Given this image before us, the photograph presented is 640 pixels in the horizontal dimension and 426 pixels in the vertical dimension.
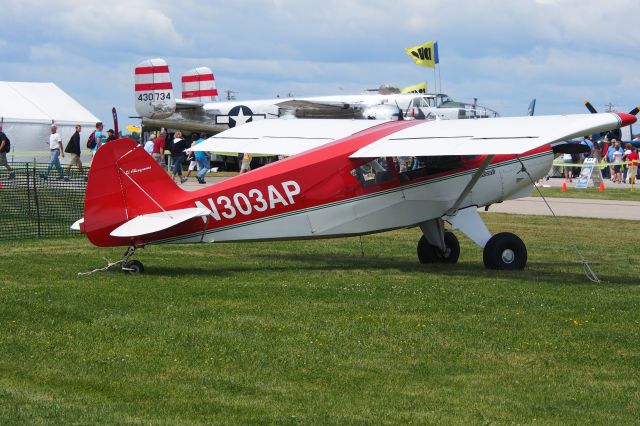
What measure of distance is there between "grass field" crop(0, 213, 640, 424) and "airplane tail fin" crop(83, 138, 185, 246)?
64 cm

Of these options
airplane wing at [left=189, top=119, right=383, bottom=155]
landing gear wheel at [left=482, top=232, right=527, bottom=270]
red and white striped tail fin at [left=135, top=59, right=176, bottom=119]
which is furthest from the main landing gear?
red and white striped tail fin at [left=135, top=59, right=176, bottom=119]

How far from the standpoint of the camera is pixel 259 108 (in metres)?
49.9

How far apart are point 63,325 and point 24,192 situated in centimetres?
1249

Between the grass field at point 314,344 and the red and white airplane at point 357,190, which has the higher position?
the red and white airplane at point 357,190

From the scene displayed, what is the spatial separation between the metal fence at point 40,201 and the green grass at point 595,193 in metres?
14.7

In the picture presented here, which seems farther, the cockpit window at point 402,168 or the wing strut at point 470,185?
the cockpit window at point 402,168

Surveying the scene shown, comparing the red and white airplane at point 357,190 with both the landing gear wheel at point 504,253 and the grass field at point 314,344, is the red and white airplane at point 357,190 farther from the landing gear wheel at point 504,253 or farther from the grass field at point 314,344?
the grass field at point 314,344

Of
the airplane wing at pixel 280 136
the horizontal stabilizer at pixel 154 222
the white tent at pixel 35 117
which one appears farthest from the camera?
the white tent at pixel 35 117

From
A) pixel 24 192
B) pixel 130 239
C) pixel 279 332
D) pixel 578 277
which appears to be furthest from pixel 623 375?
pixel 24 192

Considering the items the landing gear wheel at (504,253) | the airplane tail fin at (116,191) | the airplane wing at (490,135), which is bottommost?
the landing gear wheel at (504,253)

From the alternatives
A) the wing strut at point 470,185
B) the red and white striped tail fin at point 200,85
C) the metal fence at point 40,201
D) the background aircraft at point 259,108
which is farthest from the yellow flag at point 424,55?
the wing strut at point 470,185

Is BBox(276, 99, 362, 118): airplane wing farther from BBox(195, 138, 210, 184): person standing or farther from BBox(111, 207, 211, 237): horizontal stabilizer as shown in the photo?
BBox(111, 207, 211, 237): horizontal stabilizer

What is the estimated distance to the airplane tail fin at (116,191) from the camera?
1255 centimetres

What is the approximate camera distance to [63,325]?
962cm
